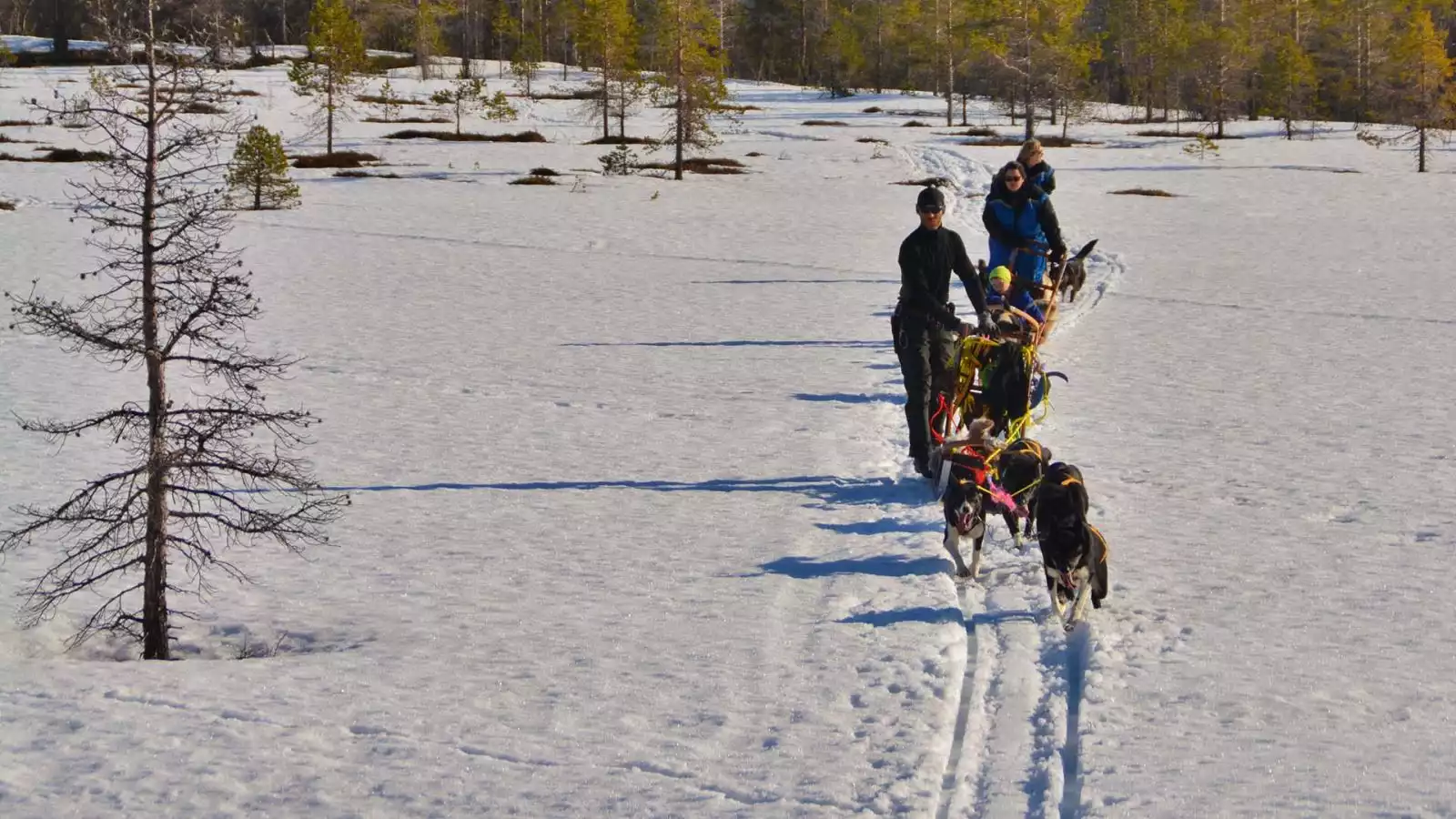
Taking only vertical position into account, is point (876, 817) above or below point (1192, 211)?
below

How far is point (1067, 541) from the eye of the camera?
693 centimetres

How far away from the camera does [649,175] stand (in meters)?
44.1

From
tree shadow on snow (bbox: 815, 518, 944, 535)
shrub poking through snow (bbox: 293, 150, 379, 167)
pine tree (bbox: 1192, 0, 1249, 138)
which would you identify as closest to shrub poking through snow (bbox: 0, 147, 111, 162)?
shrub poking through snow (bbox: 293, 150, 379, 167)

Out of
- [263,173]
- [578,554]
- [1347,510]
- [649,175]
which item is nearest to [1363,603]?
[1347,510]

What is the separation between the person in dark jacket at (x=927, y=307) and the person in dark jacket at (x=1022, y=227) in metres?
2.88

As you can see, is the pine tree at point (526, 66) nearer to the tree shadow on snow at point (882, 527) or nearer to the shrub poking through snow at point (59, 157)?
the shrub poking through snow at point (59, 157)

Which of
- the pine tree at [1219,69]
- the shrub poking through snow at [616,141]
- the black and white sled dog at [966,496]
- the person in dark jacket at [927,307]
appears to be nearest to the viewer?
the black and white sled dog at [966,496]

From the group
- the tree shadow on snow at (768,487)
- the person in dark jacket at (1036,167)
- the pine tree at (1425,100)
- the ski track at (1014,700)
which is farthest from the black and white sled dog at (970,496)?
the pine tree at (1425,100)

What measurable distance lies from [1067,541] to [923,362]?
9.71 ft

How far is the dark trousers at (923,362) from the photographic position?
9711mm

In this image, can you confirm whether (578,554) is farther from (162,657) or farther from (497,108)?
(497,108)

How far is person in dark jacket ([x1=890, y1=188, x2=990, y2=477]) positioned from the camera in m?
9.53

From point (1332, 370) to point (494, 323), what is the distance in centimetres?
1120

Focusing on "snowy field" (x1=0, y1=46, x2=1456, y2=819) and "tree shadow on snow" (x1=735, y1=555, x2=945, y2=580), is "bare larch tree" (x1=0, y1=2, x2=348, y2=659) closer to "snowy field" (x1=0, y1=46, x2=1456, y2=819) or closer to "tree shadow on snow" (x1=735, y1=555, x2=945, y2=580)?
"snowy field" (x1=0, y1=46, x2=1456, y2=819)
